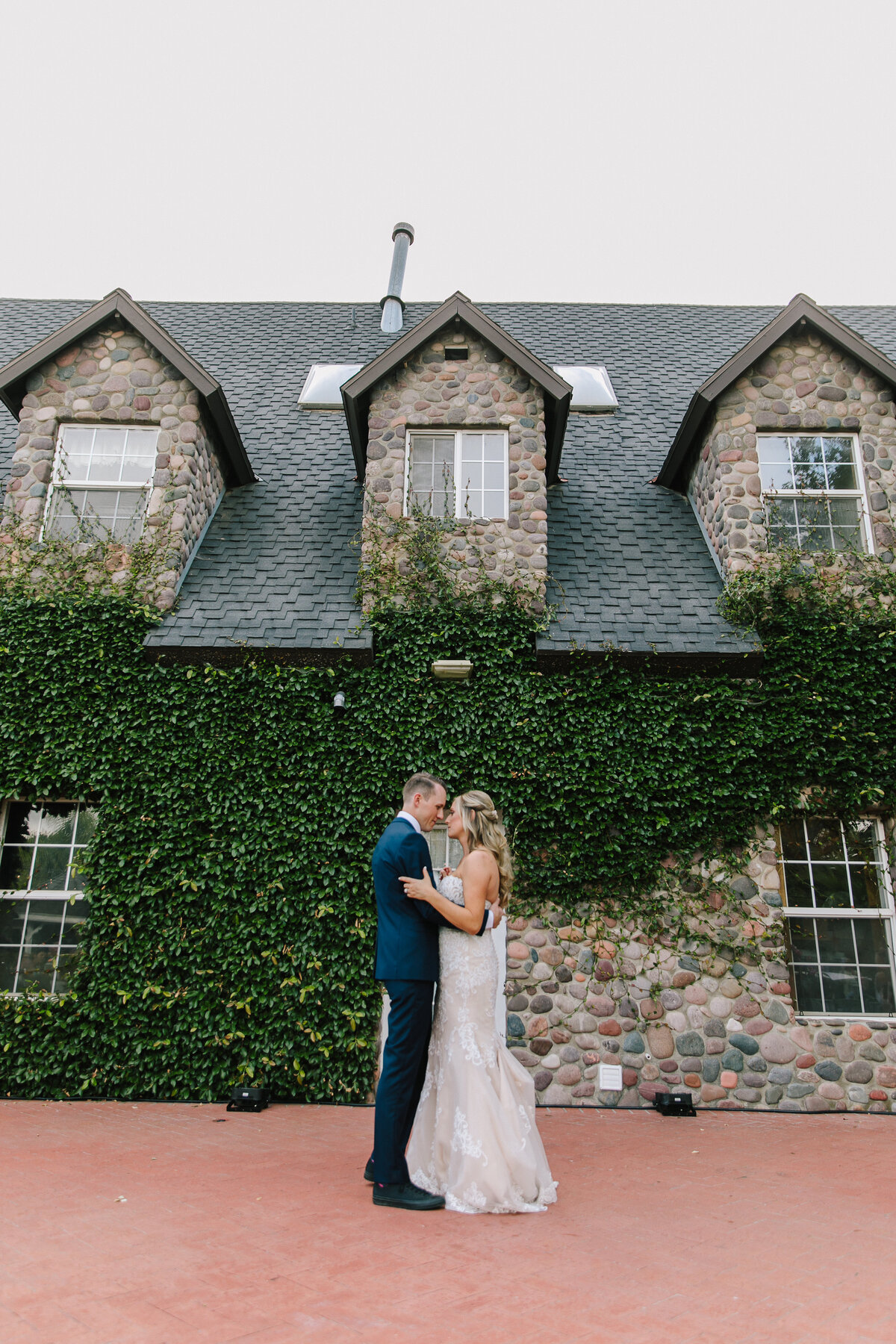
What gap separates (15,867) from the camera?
776 centimetres

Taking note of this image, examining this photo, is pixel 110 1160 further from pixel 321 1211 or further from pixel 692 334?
pixel 692 334

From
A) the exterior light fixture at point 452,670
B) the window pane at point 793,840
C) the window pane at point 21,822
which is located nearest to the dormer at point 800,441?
the window pane at point 793,840

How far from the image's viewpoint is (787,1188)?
456 cm

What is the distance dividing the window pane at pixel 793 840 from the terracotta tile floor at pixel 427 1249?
2611 mm

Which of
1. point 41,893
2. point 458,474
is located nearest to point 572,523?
point 458,474

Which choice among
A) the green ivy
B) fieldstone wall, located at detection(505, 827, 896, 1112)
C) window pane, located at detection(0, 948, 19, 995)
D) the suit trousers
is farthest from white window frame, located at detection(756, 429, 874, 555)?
window pane, located at detection(0, 948, 19, 995)

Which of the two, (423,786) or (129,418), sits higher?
(129,418)

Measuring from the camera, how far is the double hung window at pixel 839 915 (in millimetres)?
7352

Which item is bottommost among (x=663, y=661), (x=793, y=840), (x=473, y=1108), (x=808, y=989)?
(x=473, y=1108)

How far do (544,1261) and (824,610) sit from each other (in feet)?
21.2

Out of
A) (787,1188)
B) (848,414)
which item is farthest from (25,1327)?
(848,414)

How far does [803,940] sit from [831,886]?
1.94ft

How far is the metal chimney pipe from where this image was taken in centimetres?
1298

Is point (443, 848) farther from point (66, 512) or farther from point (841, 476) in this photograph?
point (841, 476)
